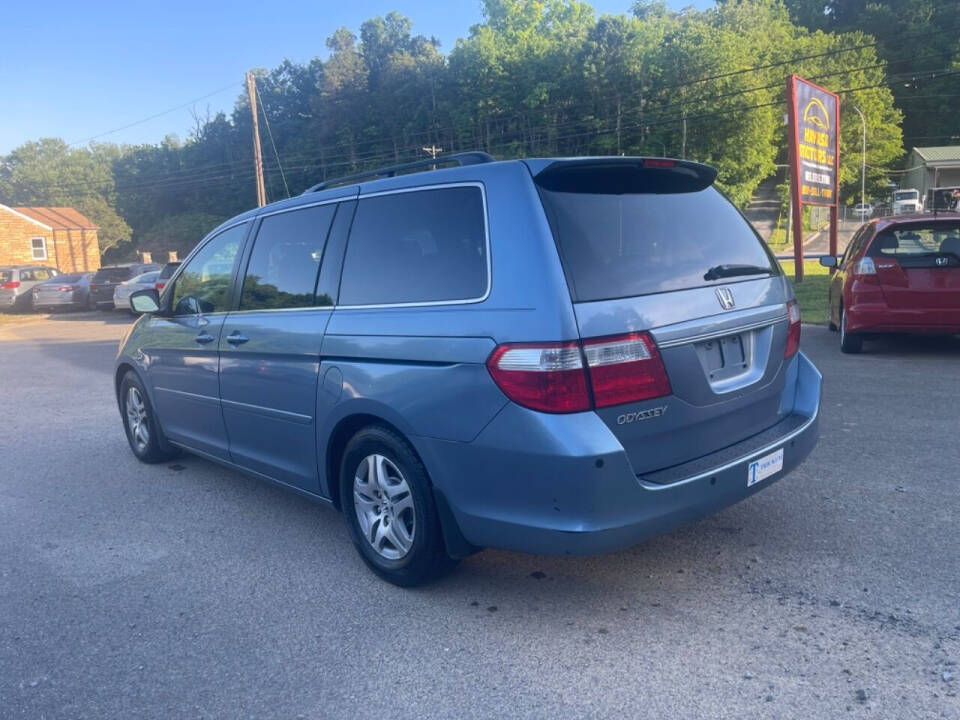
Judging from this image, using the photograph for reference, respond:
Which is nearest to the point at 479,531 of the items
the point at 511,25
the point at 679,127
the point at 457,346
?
the point at 457,346

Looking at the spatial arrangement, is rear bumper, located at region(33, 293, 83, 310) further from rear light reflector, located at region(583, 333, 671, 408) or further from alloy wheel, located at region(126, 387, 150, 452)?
rear light reflector, located at region(583, 333, 671, 408)

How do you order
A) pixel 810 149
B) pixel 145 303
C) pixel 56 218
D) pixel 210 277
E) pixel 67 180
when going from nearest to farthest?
pixel 210 277
pixel 145 303
pixel 810 149
pixel 56 218
pixel 67 180

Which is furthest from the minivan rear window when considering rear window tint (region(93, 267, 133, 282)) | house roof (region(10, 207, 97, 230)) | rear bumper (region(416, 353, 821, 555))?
house roof (region(10, 207, 97, 230))

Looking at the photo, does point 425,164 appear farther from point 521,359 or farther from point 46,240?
point 46,240

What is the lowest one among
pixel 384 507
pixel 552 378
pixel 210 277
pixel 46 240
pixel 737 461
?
pixel 384 507

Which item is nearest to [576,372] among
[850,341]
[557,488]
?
[557,488]

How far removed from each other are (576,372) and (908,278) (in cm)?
727

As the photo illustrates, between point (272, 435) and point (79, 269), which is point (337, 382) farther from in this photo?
point (79, 269)

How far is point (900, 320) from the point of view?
880 centimetres

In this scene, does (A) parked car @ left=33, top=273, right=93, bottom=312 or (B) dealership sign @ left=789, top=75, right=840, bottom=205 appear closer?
(B) dealership sign @ left=789, top=75, right=840, bottom=205

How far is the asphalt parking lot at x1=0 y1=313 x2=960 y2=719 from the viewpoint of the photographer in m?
2.83

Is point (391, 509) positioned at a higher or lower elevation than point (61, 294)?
lower

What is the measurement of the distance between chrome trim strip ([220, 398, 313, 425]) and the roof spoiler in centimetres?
175

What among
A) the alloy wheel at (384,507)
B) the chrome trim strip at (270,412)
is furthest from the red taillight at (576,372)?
the chrome trim strip at (270,412)
